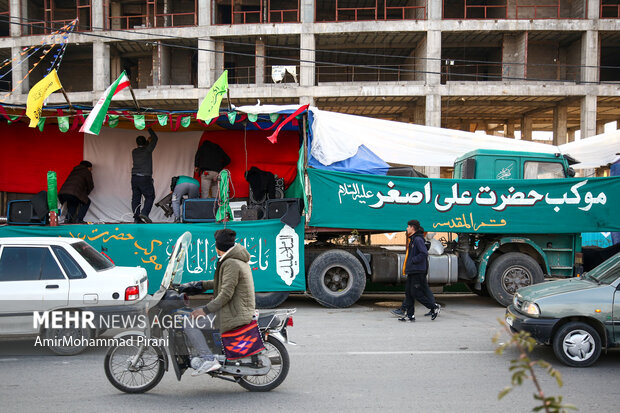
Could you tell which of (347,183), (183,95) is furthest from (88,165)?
(183,95)

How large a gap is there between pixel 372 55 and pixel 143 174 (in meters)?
17.6

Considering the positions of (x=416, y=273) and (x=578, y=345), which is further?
(x=416, y=273)

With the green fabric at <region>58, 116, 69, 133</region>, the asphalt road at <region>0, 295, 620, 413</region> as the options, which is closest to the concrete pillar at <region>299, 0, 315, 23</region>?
the green fabric at <region>58, 116, 69, 133</region>

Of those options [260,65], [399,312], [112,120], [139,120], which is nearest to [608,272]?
[399,312]

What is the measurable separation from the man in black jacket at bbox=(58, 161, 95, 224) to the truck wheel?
15.9 ft

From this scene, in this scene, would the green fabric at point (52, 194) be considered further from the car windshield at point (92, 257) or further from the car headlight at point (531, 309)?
the car headlight at point (531, 309)

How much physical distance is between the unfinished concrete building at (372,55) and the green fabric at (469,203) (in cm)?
1503

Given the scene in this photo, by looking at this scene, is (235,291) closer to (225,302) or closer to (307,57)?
(225,302)

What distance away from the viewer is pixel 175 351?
16.5 feet

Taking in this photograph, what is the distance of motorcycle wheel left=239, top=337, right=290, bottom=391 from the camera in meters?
5.18

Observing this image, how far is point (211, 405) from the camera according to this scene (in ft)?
16.1

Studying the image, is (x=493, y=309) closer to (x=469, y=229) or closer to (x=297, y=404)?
(x=469, y=229)

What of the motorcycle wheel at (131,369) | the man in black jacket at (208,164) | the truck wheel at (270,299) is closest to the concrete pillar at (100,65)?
the man in black jacket at (208,164)

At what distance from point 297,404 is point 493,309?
21.7ft
